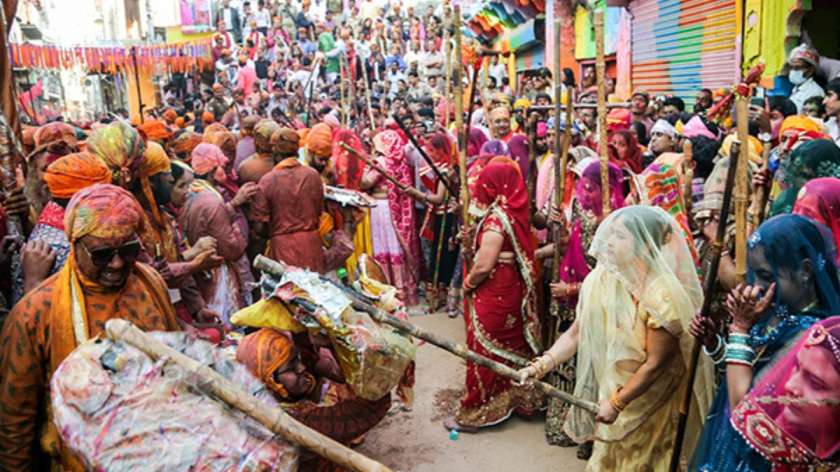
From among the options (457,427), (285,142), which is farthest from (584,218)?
(285,142)

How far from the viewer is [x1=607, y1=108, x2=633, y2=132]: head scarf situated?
7.34m

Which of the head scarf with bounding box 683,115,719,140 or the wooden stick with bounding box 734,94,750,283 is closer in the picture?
the wooden stick with bounding box 734,94,750,283

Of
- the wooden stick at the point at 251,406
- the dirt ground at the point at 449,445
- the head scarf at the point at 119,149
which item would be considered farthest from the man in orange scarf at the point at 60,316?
the dirt ground at the point at 449,445

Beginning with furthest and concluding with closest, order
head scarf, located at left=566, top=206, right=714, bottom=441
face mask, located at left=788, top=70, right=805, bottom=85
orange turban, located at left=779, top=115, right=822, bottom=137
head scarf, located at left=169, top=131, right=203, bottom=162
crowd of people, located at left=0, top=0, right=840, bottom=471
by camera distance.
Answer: face mask, located at left=788, top=70, right=805, bottom=85 → head scarf, located at left=169, top=131, right=203, bottom=162 → orange turban, located at left=779, top=115, right=822, bottom=137 → head scarf, located at left=566, top=206, right=714, bottom=441 → crowd of people, located at left=0, top=0, right=840, bottom=471

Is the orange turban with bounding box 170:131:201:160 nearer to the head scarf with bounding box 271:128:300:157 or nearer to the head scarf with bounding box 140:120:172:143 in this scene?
the head scarf with bounding box 140:120:172:143

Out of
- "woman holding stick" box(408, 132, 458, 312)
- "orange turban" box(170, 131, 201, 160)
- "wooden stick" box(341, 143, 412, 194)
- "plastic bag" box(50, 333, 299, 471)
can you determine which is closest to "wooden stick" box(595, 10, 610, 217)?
"plastic bag" box(50, 333, 299, 471)

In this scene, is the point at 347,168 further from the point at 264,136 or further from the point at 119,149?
the point at 119,149

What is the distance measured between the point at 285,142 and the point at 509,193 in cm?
204

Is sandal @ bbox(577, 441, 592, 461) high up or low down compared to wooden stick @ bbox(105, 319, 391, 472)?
down

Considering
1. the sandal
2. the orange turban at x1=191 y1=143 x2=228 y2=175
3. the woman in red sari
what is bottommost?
the sandal

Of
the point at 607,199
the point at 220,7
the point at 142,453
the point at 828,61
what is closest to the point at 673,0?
the point at 828,61

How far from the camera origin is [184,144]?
6.65 metres

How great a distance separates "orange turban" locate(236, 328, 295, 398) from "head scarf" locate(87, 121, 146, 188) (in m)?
1.66

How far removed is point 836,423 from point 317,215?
176 inches
